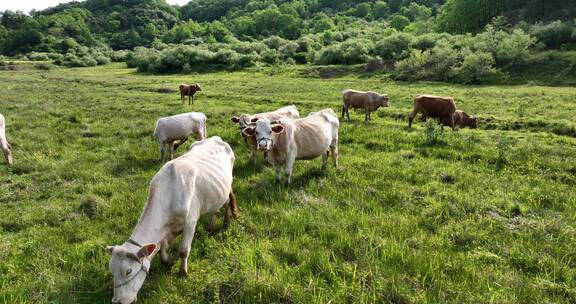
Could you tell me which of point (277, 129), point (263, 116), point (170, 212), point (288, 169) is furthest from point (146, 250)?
point (263, 116)

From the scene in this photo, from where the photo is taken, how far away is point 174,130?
429 inches

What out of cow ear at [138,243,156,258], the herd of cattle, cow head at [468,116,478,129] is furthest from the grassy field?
cow head at [468,116,478,129]

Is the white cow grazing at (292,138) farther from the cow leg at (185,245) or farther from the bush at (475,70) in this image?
the bush at (475,70)

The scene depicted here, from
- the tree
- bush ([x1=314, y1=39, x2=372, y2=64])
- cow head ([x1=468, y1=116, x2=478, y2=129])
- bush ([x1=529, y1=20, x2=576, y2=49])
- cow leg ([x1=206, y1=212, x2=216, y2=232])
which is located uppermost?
the tree

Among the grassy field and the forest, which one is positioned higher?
the forest

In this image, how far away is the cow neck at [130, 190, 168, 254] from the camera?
435 centimetres

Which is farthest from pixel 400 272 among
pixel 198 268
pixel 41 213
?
pixel 41 213

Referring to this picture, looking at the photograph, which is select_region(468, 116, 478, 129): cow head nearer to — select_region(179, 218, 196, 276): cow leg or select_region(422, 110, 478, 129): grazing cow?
select_region(422, 110, 478, 129): grazing cow

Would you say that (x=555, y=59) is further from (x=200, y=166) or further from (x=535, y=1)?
(x=535, y=1)

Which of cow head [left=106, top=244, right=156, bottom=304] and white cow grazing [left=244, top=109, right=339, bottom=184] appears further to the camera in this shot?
white cow grazing [left=244, top=109, right=339, bottom=184]

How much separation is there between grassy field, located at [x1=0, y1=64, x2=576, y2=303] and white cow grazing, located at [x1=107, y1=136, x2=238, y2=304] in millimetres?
540

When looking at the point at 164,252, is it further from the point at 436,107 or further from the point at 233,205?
the point at 436,107

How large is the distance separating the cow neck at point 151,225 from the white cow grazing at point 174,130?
6368 mm

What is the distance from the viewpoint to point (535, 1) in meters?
71.9
